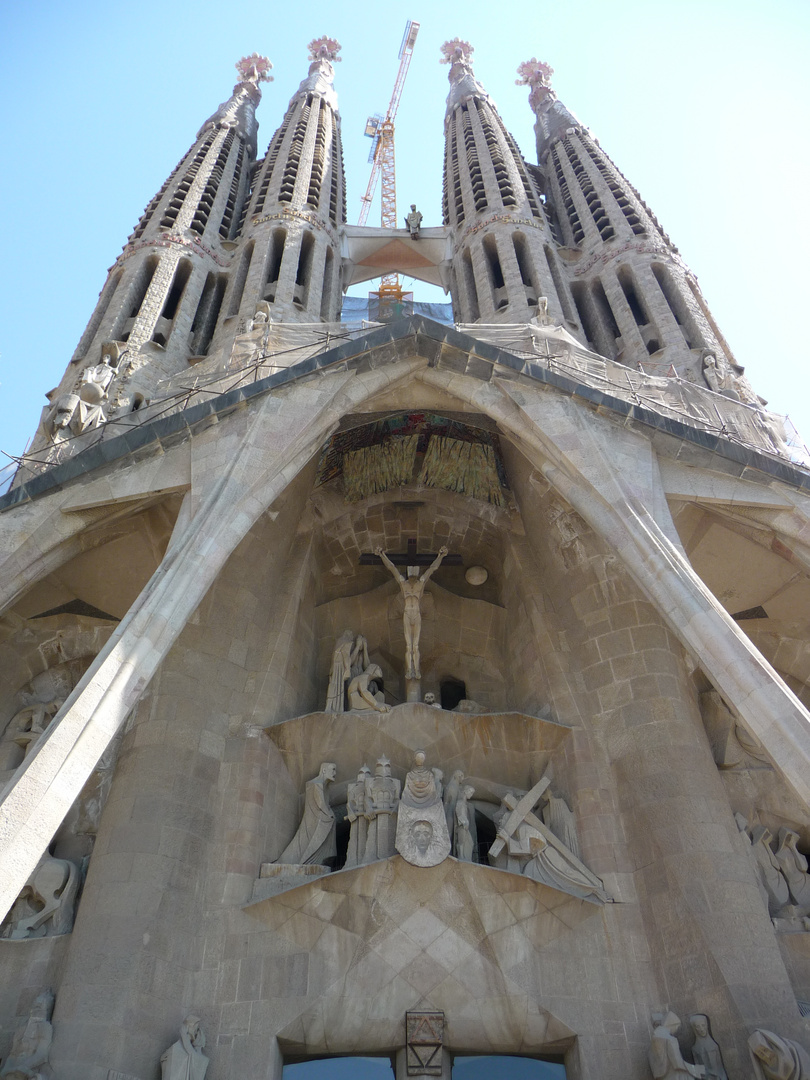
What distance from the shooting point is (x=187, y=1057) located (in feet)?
25.1

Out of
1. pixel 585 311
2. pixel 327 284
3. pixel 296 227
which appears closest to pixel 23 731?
pixel 327 284

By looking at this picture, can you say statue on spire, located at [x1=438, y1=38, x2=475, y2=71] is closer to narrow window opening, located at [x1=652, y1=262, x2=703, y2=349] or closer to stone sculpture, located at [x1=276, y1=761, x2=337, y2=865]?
narrow window opening, located at [x1=652, y1=262, x2=703, y2=349]

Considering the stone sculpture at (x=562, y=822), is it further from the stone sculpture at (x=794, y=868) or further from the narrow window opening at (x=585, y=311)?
the narrow window opening at (x=585, y=311)

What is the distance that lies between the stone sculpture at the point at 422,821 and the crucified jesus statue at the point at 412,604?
163cm

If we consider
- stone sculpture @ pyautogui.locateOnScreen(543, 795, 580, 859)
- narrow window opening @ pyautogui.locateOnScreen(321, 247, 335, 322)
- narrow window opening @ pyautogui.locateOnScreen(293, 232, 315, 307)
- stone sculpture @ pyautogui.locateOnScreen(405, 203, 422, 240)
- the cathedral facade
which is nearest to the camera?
the cathedral facade

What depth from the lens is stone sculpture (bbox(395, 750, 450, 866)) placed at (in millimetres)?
8930

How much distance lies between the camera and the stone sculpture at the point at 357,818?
9.17 metres

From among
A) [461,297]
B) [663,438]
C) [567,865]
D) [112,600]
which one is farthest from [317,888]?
[461,297]

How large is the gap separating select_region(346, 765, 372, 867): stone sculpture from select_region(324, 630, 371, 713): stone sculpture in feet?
3.41

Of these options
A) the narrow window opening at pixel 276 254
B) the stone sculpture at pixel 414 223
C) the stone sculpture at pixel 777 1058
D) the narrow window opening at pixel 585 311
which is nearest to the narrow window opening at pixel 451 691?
the stone sculpture at pixel 777 1058

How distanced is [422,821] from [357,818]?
2.38 ft

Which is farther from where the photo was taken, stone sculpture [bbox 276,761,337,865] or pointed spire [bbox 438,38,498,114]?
pointed spire [bbox 438,38,498,114]

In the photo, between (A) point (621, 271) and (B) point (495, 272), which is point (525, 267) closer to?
(B) point (495, 272)

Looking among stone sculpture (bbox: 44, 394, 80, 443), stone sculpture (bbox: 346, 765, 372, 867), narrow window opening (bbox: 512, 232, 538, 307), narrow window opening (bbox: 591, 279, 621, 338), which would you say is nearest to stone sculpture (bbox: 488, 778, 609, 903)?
stone sculpture (bbox: 346, 765, 372, 867)
